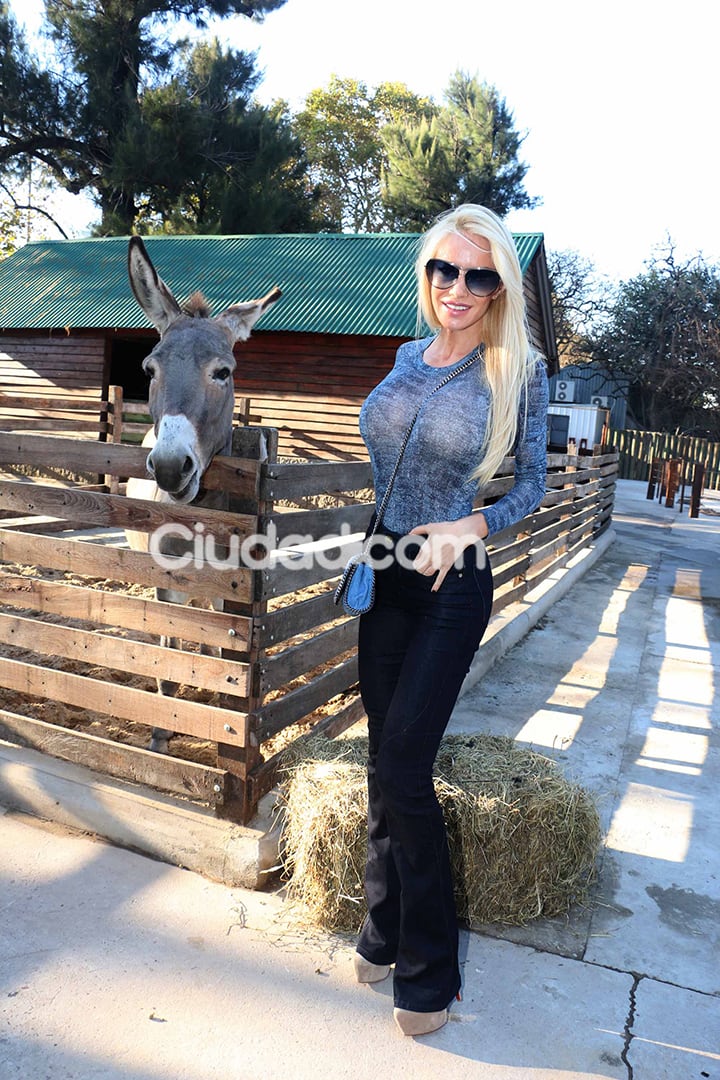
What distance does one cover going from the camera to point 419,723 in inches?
89.8

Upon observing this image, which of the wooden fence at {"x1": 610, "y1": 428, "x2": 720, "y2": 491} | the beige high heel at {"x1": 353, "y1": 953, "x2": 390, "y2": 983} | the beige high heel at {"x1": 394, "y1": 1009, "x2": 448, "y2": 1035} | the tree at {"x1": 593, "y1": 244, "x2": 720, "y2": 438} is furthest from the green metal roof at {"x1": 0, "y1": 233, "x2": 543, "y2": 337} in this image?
the tree at {"x1": 593, "y1": 244, "x2": 720, "y2": 438}

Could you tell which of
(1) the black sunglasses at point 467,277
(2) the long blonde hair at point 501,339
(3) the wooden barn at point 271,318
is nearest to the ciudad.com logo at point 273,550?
(2) the long blonde hair at point 501,339

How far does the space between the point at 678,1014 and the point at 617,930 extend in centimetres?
44

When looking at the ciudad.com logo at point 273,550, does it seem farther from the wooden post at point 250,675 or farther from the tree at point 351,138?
the tree at point 351,138

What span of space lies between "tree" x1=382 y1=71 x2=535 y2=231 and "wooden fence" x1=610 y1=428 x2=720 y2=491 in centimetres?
1341

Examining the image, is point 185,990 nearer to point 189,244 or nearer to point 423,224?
point 189,244

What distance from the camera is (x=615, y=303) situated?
43938 millimetres

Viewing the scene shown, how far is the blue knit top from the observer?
2.28 m

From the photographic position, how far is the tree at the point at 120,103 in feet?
92.7

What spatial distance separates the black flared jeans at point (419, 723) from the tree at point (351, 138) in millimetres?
47383

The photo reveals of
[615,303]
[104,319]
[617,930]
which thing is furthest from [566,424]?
[615,303]

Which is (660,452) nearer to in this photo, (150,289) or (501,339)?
(150,289)

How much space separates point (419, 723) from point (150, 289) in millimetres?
2765

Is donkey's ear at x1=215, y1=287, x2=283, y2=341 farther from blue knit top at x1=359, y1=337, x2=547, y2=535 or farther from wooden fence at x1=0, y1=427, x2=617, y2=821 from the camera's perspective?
blue knit top at x1=359, y1=337, x2=547, y2=535
